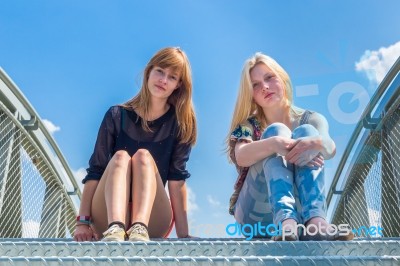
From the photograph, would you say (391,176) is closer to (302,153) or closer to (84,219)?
(302,153)

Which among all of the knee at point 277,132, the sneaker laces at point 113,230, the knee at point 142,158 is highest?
the knee at point 277,132

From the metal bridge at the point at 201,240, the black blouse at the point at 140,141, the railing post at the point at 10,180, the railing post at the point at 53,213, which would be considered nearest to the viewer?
the metal bridge at the point at 201,240

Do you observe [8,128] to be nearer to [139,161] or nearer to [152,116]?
[152,116]

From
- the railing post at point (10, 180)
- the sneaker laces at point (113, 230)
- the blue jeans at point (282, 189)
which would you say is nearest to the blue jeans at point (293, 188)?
the blue jeans at point (282, 189)

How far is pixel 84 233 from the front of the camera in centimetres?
225

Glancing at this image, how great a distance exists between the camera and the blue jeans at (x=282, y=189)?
1760 millimetres

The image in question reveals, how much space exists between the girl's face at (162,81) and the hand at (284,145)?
771 millimetres

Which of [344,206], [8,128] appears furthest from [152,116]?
[344,206]

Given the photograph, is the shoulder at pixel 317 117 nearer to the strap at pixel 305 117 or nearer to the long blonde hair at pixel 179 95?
the strap at pixel 305 117

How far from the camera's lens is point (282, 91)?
7.73 ft

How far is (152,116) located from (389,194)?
1.99m

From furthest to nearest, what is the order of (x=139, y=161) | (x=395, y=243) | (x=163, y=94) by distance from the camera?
(x=163, y=94) < (x=139, y=161) < (x=395, y=243)

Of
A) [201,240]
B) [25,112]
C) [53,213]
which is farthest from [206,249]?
[53,213]

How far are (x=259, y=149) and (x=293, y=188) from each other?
199 millimetres
